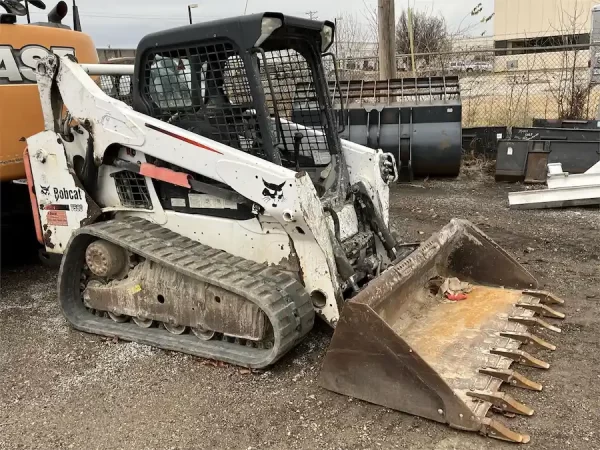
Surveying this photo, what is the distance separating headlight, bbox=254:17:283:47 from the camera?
3385 mm

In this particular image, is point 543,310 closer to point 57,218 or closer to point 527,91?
point 57,218

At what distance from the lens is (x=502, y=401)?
9.67 feet

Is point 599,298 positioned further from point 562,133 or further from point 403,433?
point 562,133

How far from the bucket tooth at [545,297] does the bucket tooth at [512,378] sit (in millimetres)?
1072

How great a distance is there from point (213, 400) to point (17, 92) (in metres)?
3.14

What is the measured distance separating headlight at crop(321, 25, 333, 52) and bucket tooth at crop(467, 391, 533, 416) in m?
2.47

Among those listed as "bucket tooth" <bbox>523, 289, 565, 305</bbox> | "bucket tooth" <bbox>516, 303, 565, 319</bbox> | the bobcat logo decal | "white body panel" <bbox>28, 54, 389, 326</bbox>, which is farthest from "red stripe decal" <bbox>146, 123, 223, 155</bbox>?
"bucket tooth" <bbox>523, 289, 565, 305</bbox>

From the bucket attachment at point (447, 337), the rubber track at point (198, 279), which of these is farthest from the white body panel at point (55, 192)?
the bucket attachment at point (447, 337)

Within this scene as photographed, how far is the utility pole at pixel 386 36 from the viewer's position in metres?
9.98

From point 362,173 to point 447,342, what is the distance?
151 cm

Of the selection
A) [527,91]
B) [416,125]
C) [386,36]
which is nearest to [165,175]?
[416,125]

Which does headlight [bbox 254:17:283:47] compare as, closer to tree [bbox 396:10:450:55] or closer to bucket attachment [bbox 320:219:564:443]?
bucket attachment [bbox 320:219:564:443]

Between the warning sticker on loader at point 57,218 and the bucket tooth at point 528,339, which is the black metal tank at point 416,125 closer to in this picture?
the warning sticker on loader at point 57,218

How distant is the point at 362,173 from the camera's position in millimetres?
4488
